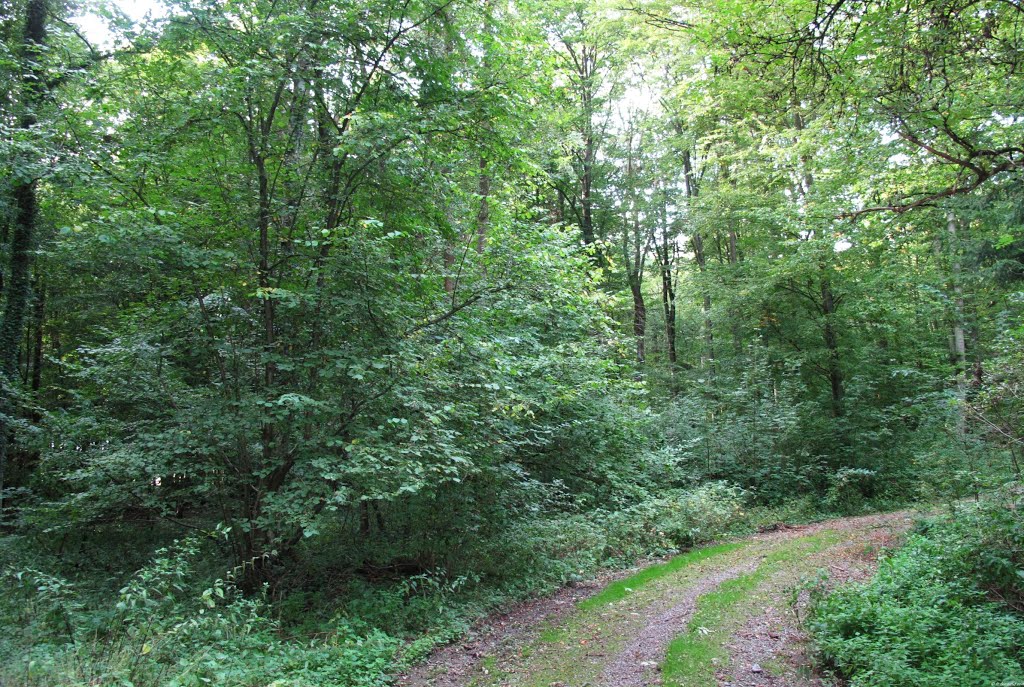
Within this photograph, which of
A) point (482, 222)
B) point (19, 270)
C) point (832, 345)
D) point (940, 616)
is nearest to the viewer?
point (940, 616)

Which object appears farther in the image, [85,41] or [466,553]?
[466,553]

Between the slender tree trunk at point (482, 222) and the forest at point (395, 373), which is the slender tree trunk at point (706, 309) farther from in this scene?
the slender tree trunk at point (482, 222)

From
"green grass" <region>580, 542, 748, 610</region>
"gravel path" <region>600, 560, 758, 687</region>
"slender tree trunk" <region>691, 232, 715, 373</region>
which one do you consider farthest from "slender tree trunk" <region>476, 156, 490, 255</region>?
"slender tree trunk" <region>691, 232, 715, 373</region>

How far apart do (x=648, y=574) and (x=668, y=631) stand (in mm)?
3015

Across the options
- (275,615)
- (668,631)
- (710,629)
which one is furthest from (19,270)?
(710,629)

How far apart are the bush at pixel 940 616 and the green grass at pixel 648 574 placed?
119 inches

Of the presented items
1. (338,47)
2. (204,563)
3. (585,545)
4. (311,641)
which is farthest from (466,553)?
(338,47)

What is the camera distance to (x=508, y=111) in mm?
8055

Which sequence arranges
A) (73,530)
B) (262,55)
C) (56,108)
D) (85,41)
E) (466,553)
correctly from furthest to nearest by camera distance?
(73,530) < (466,553) < (85,41) < (56,108) < (262,55)

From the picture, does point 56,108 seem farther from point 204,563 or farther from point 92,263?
point 204,563

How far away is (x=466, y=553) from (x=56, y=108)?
8524 millimetres

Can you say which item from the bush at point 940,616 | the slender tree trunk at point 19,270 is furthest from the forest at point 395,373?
the slender tree trunk at point 19,270

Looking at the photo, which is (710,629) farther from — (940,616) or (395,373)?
(395,373)

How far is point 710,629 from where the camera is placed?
6406 mm
